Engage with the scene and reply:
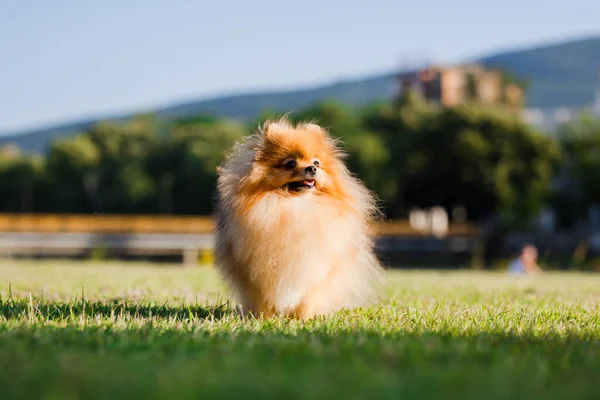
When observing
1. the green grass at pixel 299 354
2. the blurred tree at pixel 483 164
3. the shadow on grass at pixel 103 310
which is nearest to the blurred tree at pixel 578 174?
the blurred tree at pixel 483 164

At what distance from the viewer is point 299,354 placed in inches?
193

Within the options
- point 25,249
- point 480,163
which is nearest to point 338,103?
point 480,163

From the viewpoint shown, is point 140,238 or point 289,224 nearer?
point 289,224

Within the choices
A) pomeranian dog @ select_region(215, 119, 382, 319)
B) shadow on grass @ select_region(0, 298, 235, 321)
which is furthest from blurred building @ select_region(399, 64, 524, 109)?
pomeranian dog @ select_region(215, 119, 382, 319)

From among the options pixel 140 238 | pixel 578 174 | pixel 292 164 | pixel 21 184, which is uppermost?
pixel 292 164

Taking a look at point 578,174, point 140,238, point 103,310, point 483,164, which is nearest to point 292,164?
point 103,310

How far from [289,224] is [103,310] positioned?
6.38 ft

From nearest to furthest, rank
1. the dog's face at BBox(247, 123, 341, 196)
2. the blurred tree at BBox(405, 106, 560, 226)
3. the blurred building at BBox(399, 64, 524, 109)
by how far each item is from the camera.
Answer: the dog's face at BBox(247, 123, 341, 196), the blurred tree at BBox(405, 106, 560, 226), the blurred building at BBox(399, 64, 524, 109)

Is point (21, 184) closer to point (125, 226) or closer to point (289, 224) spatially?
point (125, 226)

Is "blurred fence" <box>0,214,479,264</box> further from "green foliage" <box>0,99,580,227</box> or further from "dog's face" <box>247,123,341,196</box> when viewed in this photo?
"dog's face" <box>247,123,341,196</box>

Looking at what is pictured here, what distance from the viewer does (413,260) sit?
5341 centimetres

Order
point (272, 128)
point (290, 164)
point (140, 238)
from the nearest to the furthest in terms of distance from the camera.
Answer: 1. point (290, 164)
2. point (272, 128)
3. point (140, 238)

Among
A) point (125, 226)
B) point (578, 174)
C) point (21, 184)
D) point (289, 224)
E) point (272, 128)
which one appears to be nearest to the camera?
point (289, 224)

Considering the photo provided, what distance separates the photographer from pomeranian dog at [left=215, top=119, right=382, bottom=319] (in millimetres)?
7156
